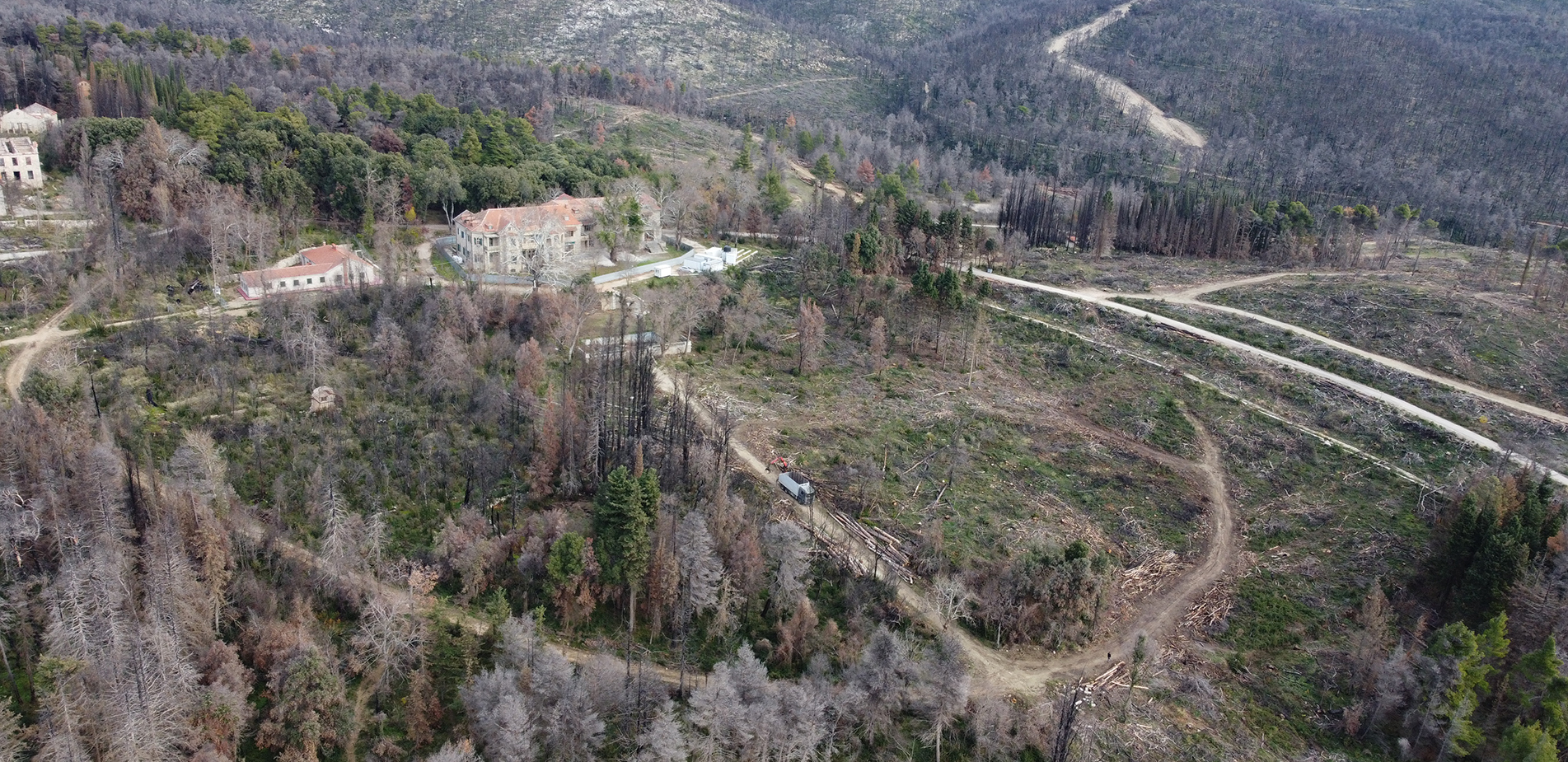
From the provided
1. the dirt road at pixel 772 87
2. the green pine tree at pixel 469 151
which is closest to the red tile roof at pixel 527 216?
the green pine tree at pixel 469 151

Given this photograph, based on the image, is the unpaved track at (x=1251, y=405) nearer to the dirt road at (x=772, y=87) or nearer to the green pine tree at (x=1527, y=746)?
the green pine tree at (x=1527, y=746)

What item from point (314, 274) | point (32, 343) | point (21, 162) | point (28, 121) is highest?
point (28, 121)

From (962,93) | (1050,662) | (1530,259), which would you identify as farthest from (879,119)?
(1050,662)

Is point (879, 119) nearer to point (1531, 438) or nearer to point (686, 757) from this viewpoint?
point (1531, 438)

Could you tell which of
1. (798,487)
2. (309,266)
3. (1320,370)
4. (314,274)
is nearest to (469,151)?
(309,266)

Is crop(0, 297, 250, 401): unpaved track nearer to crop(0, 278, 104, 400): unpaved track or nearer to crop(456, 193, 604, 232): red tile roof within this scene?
crop(0, 278, 104, 400): unpaved track

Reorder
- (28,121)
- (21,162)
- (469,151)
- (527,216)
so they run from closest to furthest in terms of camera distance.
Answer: (21,162) → (28,121) → (527,216) → (469,151)

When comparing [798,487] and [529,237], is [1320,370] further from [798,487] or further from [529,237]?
[529,237]
